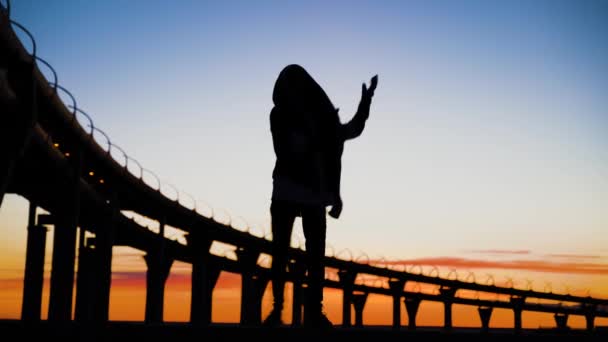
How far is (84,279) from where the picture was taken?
174ft

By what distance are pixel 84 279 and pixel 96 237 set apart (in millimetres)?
3511

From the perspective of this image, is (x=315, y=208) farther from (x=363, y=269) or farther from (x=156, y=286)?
(x=363, y=269)

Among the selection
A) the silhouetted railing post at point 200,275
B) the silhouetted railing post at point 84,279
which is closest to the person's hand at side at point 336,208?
the silhouetted railing post at point 84,279

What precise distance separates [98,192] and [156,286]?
17054 millimetres

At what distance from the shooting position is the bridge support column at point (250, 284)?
78.9 metres

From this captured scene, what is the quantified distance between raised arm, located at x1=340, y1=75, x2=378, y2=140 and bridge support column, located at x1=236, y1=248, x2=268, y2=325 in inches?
2672

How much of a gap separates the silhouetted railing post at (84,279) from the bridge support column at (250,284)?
77.7 ft

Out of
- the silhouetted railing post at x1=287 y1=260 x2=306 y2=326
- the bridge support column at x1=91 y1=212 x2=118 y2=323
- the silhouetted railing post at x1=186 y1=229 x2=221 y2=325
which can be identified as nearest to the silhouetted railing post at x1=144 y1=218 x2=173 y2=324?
the silhouetted railing post at x1=186 y1=229 x2=221 y2=325

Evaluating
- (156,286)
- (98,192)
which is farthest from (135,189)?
(156,286)

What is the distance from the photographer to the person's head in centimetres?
940

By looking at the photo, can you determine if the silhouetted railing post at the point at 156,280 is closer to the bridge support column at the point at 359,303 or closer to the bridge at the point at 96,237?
the bridge at the point at 96,237

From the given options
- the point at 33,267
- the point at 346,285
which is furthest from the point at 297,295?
the point at 33,267

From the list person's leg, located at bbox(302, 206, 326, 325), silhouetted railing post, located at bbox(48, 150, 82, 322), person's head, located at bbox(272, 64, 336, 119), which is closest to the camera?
person's head, located at bbox(272, 64, 336, 119)

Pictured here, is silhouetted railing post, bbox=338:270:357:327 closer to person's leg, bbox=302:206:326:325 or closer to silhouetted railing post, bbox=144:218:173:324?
silhouetted railing post, bbox=144:218:173:324
